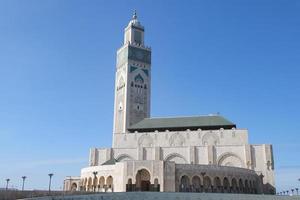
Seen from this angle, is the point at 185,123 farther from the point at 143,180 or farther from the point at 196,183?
the point at 143,180

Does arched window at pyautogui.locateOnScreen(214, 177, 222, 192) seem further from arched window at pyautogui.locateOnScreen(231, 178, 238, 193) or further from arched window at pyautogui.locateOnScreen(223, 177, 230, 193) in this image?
arched window at pyautogui.locateOnScreen(231, 178, 238, 193)

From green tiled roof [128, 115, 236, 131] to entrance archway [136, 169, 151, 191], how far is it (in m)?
15.6

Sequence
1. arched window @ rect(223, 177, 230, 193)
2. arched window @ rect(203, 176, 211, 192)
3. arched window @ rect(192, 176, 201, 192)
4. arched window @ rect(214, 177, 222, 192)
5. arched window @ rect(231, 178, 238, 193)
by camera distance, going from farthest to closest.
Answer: arched window @ rect(231, 178, 238, 193)
arched window @ rect(223, 177, 230, 193)
arched window @ rect(214, 177, 222, 192)
arched window @ rect(203, 176, 211, 192)
arched window @ rect(192, 176, 201, 192)

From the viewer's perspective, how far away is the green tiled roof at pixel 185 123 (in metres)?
53.0

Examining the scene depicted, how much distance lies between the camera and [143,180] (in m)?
40.4

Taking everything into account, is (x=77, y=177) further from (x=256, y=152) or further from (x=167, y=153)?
(x=256, y=152)

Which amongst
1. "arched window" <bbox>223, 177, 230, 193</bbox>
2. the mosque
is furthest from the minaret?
"arched window" <bbox>223, 177, 230, 193</bbox>

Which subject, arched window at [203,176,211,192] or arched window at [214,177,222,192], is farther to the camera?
arched window at [214,177,222,192]

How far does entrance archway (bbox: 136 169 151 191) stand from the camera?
39812mm

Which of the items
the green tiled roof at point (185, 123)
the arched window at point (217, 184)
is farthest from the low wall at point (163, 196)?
the green tiled roof at point (185, 123)

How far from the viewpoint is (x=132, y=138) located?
2160 inches

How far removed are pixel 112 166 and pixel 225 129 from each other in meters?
19.3

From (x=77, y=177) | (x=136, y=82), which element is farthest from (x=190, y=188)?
(x=136, y=82)

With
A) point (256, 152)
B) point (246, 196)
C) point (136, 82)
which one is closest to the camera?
point (246, 196)
